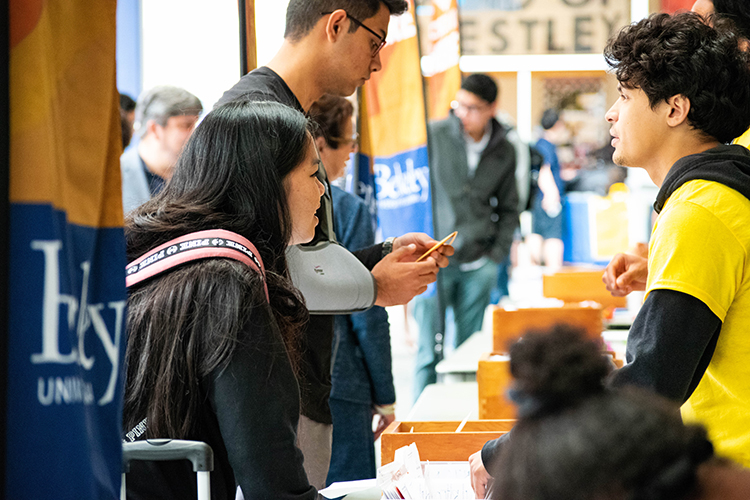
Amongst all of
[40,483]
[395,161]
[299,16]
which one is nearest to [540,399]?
[40,483]

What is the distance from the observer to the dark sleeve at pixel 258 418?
3.79 feet

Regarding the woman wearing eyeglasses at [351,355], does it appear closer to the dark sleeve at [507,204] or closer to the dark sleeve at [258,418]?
the dark sleeve at [258,418]

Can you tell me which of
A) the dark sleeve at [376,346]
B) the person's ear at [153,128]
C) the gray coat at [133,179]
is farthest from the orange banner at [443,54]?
the dark sleeve at [376,346]

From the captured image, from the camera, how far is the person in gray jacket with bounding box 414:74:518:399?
15.5ft

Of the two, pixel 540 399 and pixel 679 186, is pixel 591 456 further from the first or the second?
pixel 679 186

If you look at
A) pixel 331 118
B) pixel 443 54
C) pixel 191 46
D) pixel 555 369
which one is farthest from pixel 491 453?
pixel 443 54

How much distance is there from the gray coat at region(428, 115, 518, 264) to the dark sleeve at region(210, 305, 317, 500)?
363 cm

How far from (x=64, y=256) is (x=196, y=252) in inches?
17.7

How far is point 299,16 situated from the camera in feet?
6.99

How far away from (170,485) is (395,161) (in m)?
2.39

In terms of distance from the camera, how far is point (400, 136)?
346 centimetres

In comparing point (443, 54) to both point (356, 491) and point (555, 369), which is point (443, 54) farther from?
point (555, 369)

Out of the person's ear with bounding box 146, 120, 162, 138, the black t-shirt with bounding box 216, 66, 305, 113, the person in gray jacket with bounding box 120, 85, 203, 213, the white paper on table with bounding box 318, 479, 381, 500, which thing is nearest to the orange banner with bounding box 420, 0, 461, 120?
the person in gray jacket with bounding box 120, 85, 203, 213

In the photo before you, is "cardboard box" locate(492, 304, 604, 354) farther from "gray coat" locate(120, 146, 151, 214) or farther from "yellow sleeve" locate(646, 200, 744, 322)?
"gray coat" locate(120, 146, 151, 214)
